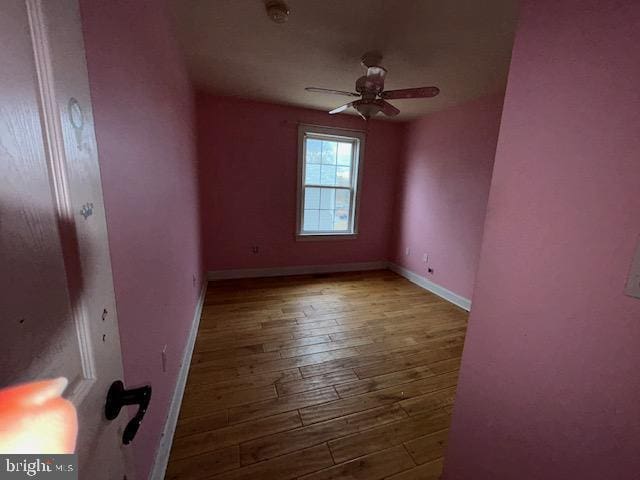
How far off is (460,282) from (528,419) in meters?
2.54

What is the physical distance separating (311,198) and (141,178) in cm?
301

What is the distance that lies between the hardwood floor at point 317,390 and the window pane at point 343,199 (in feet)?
5.38

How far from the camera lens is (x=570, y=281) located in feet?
2.47

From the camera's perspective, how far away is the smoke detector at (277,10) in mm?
1416

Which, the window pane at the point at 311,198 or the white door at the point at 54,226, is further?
the window pane at the point at 311,198

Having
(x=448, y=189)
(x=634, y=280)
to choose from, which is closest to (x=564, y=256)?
(x=634, y=280)

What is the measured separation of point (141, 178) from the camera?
106cm

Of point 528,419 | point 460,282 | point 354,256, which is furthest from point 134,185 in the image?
point 354,256

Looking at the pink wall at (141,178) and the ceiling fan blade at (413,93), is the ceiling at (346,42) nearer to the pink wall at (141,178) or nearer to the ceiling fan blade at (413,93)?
the ceiling fan blade at (413,93)

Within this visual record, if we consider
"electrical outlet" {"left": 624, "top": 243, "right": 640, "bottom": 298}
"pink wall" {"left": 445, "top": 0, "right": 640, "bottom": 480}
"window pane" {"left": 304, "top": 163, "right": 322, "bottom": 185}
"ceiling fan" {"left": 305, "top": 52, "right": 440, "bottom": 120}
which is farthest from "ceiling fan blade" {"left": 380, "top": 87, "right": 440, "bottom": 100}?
"window pane" {"left": 304, "top": 163, "right": 322, "bottom": 185}

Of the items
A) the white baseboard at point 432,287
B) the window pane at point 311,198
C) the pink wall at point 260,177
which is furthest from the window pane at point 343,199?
the white baseboard at point 432,287

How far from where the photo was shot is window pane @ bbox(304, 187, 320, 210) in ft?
12.9

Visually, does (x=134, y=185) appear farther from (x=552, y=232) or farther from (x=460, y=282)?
(x=460, y=282)

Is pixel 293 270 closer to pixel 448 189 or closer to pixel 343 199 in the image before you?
pixel 343 199
